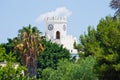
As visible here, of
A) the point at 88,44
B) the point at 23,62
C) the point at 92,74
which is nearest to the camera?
the point at 92,74

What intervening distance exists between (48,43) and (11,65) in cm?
5355

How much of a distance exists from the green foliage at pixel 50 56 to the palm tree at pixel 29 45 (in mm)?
10030

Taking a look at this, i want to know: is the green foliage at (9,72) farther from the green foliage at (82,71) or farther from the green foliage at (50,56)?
the green foliage at (50,56)

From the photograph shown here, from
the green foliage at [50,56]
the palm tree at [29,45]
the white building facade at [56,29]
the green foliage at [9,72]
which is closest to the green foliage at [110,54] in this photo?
the green foliage at [9,72]

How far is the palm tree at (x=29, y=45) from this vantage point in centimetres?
5644

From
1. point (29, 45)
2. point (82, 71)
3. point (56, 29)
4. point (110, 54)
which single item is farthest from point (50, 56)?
point (56, 29)

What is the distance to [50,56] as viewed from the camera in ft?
230

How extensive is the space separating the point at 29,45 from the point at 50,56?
46.5 feet

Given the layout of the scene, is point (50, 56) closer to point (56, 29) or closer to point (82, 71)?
point (82, 71)

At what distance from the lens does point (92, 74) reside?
39250mm

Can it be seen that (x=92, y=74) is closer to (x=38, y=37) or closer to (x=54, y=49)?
(x=38, y=37)

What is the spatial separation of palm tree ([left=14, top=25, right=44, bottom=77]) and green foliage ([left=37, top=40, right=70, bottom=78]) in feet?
32.9

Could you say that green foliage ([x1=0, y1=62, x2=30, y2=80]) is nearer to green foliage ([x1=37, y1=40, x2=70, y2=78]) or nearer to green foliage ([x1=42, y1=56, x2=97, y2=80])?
green foliage ([x1=42, y1=56, x2=97, y2=80])

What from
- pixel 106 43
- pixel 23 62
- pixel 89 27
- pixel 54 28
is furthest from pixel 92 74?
pixel 54 28
